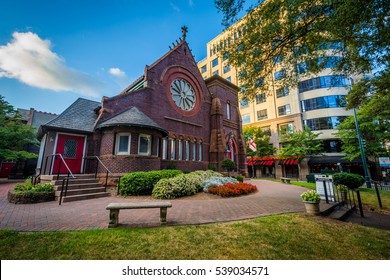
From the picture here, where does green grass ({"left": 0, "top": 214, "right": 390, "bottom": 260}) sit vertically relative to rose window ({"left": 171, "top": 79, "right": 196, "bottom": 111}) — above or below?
below

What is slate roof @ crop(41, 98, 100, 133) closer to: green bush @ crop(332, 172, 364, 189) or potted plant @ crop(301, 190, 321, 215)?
potted plant @ crop(301, 190, 321, 215)

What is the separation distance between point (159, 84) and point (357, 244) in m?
15.3

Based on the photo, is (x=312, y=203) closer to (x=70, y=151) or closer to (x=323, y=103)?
(x=70, y=151)

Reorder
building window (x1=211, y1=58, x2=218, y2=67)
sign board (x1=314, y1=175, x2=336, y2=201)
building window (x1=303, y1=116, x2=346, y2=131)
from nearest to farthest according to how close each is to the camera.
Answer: sign board (x1=314, y1=175, x2=336, y2=201)
building window (x1=303, y1=116, x2=346, y2=131)
building window (x1=211, y1=58, x2=218, y2=67)

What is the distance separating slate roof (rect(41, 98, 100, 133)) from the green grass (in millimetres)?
8905

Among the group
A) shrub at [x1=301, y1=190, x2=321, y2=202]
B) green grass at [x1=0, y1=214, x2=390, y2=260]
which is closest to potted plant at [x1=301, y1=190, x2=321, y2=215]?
shrub at [x1=301, y1=190, x2=321, y2=202]

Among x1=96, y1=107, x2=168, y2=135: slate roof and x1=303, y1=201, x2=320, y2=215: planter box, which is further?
x1=96, y1=107, x2=168, y2=135: slate roof

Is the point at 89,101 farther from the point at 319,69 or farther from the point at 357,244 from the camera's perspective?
the point at 357,244

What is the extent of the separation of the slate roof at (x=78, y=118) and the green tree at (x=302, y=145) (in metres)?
28.6

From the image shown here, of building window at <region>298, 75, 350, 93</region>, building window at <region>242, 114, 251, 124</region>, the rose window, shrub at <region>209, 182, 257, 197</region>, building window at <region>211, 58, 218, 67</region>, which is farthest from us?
building window at <region>211, 58, 218, 67</region>

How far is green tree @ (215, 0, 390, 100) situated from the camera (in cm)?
526

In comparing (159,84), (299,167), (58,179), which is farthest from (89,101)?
(299,167)

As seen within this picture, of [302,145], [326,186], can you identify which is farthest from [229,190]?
[302,145]

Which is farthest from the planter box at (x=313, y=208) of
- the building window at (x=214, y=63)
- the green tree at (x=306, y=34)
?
the building window at (x=214, y=63)
